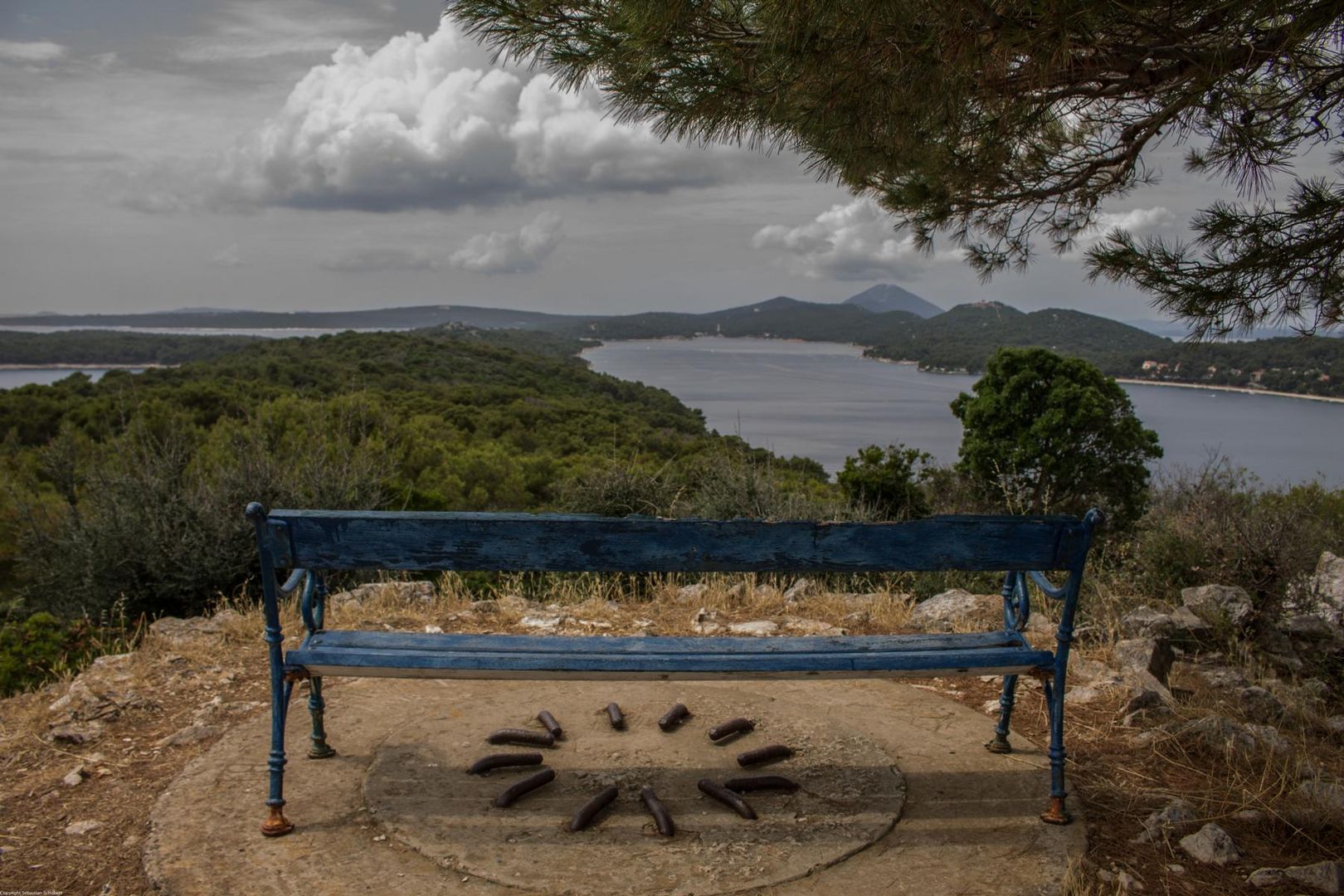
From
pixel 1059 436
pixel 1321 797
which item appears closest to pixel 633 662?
pixel 1321 797

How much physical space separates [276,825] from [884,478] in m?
8.55

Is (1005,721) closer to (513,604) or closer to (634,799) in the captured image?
(634,799)

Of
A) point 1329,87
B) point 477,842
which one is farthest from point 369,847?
Answer: point 1329,87

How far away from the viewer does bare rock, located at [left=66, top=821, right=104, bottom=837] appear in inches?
116

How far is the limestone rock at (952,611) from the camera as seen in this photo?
17.1 ft

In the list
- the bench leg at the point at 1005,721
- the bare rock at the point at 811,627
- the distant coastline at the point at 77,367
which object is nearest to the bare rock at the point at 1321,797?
the bench leg at the point at 1005,721

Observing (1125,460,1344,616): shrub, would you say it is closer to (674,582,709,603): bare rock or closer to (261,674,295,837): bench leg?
(674,582,709,603): bare rock

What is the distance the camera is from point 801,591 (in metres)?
5.81

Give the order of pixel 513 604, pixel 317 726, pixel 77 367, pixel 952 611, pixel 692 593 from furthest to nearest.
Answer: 1. pixel 77 367
2. pixel 692 593
3. pixel 513 604
4. pixel 952 611
5. pixel 317 726

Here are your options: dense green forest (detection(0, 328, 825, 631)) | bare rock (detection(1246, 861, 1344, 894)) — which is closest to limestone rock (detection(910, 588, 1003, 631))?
bare rock (detection(1246, 861, 1344, 894))

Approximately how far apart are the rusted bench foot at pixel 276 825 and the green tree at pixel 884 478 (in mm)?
8163

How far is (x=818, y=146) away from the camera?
14.8 feet

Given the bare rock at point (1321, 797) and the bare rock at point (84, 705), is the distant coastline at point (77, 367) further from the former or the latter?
the bare rock at point (1321, 797)

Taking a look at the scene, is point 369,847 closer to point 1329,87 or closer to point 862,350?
point 1329,87
